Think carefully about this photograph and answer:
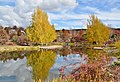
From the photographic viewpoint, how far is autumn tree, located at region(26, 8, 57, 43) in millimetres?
48531

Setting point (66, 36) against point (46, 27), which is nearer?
point (46, 27)

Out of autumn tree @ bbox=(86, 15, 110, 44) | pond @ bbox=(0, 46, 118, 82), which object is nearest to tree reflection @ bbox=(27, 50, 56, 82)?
pond @ bbox=(0, 46, 118, 82)

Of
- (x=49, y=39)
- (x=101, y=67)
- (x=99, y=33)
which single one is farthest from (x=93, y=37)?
(x=101, y=67)

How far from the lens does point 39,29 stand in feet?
159

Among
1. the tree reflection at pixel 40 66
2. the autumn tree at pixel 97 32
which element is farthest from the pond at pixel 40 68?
the autumn tree at pixel 97 32

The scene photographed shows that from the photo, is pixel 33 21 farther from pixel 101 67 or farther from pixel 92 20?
pixel 101 67

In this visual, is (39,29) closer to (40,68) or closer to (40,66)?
(40,66)

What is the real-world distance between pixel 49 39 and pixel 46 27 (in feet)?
7.74

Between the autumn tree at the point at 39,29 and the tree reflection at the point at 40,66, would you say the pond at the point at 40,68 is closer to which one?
the tree reflection at the point at 40,66

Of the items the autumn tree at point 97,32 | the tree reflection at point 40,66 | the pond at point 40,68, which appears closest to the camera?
the pond at point 40,68

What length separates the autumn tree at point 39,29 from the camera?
48.5 m

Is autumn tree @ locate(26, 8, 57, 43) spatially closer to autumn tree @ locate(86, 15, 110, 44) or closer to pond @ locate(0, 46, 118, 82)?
autumn tree @ locate(86, 15, 110, 44)

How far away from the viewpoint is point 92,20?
4847cm

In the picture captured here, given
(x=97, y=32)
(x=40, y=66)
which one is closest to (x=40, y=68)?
(x=40, y=66)
